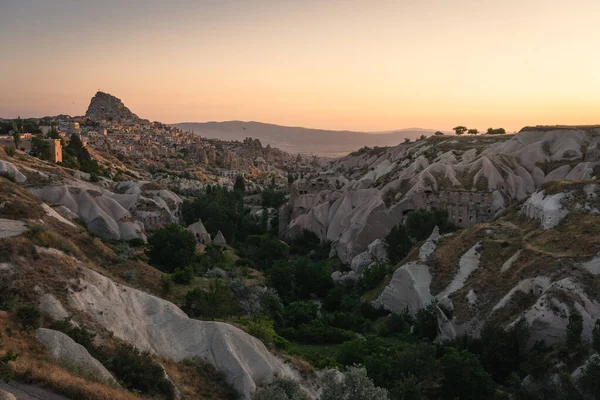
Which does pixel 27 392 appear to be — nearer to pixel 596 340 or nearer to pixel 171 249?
pixel 596 340

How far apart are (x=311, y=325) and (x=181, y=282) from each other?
727cm

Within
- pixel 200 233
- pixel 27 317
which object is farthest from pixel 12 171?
pixel 27 317

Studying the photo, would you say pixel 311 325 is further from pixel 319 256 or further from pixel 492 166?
pixel 492 166

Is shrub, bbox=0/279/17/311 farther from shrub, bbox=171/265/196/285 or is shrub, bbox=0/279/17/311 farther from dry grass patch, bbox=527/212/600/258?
dry grass patch, bbox=527/212/600/258

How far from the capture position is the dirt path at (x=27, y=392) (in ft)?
30.5

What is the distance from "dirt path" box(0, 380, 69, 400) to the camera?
30.5ft

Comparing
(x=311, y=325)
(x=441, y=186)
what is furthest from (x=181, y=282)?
(x=441, y=186)

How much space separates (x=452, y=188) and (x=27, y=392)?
4334 cm

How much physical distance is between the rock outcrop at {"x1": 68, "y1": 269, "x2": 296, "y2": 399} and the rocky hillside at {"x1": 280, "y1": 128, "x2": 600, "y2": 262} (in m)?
24.2

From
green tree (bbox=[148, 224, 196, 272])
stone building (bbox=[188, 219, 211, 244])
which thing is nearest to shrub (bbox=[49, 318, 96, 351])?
green tree (bbox=[148, 224, 196, 272])

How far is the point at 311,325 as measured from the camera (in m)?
25.4

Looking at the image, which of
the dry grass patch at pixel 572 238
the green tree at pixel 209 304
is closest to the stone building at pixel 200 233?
the green tree at pixel 209 304

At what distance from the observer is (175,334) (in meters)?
16.8

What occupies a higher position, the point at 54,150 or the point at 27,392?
the point at 54,150
